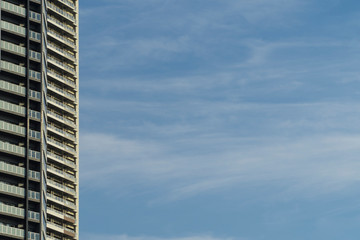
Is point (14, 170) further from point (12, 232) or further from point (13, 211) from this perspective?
point (12, 232)

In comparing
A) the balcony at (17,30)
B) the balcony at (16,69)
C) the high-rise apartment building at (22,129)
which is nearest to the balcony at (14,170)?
the high-rise apartment building at (22,129)

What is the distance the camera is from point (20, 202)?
184 meters

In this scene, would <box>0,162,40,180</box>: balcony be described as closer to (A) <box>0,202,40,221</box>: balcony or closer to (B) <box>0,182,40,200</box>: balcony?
(B) <box>0,182,40,200</box>: balcony

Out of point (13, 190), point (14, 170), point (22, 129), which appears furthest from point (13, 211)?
point (22, 129)

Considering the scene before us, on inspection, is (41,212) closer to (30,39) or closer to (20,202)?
(20,202)

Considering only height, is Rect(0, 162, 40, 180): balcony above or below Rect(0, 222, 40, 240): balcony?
above

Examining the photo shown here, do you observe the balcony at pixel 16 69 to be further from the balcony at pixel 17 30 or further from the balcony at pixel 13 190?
the balcony at pixel 13 190

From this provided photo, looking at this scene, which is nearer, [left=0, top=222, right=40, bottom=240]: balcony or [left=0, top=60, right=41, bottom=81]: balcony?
[left=0, top=222, right=40, bottom=240]: balcony

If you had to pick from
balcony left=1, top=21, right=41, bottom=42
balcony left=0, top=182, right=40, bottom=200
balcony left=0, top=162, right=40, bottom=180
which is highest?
balcony left=1, top=21, right=41, bottom=42

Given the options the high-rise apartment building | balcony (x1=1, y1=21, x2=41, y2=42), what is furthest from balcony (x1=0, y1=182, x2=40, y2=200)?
balcony (x1=1, y1=21, x2=41, y2=42)

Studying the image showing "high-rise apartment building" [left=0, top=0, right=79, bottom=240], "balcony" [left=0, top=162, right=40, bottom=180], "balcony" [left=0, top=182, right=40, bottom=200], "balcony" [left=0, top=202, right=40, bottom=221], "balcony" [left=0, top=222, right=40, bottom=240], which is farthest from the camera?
"balcony" [left=0, top=162, right=40, bottom=180]

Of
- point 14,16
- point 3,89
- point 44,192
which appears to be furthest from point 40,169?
point 14,16

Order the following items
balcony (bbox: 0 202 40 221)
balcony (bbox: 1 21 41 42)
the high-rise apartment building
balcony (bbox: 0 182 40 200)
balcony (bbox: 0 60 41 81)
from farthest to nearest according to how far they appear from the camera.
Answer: balcony (bbox: 1 21 41 42) → balcony (bbox: 0 60 41 81) → the high-rise apartment building → balcony (bbox: 0 182 40 200) → balcony (bbox: 0 202 40 221)

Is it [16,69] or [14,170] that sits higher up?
[16,69]
